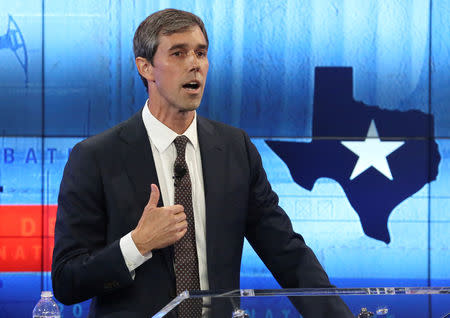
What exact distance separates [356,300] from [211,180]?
72cm

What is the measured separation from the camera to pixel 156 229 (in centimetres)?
163

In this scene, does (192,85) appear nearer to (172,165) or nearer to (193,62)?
(193,62)

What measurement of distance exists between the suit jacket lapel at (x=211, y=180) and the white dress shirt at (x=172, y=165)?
0.02 metres

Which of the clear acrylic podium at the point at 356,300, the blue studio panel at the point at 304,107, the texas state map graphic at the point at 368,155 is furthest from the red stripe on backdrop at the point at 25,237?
the clear acrylic podium at the point at 356,300

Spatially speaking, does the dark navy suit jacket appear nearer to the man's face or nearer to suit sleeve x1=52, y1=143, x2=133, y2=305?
suit sleeve x1=52, y1=143, x2=133, y2=305

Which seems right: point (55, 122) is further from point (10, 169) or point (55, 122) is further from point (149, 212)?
point (149, 212)

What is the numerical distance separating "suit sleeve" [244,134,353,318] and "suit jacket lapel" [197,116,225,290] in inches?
4.3

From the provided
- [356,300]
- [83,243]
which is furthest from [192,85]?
[356,300]

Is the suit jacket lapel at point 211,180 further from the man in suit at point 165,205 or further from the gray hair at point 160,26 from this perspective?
the gray hair at point 160,26

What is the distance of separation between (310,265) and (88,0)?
276cm

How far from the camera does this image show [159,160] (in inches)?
72.6

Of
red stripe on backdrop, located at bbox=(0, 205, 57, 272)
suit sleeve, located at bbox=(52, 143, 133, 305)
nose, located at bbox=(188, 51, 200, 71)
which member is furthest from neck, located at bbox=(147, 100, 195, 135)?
red stripe on backdrop, located at bbox=(0, 205, 57, 272)

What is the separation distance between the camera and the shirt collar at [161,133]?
6.07 ft

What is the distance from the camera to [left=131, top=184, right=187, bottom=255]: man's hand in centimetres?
162
